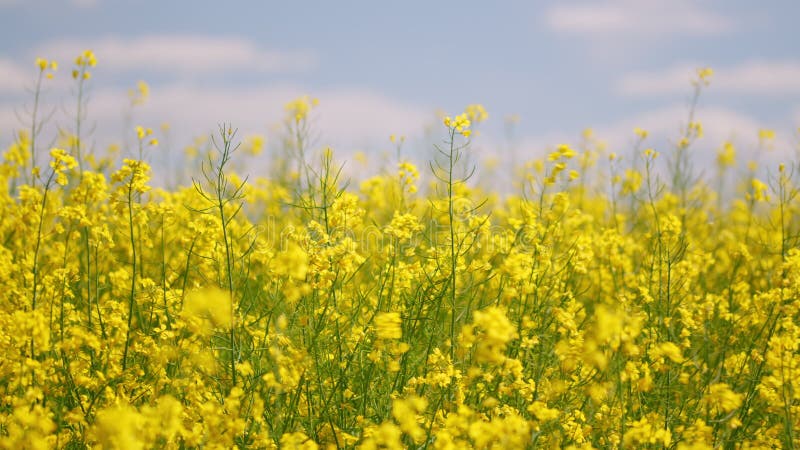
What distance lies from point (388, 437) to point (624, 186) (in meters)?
6.28

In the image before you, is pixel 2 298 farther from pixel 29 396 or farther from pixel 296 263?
pixel 296 263

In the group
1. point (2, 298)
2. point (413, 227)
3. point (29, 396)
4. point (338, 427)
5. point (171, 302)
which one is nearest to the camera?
point (29, 396)

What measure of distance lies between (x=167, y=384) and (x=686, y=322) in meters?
2.34

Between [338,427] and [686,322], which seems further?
[686,322]

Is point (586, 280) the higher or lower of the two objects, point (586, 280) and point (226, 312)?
the lower

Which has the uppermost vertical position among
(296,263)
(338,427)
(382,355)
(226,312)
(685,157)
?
(685,157)

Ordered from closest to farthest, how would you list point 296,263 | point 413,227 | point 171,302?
point 296,263, point 413,227, point 171,302

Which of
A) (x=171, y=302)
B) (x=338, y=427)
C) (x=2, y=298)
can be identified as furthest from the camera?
(x=2, y=298)

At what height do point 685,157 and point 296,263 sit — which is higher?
point 685,157

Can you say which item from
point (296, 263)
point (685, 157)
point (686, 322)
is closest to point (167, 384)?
point (296, 263)

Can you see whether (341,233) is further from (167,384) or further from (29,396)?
(29,396)

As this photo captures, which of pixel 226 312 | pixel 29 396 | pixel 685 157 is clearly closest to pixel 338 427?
pixel 226 312

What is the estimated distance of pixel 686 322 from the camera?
339cm

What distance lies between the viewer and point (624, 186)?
7848 millimetres
